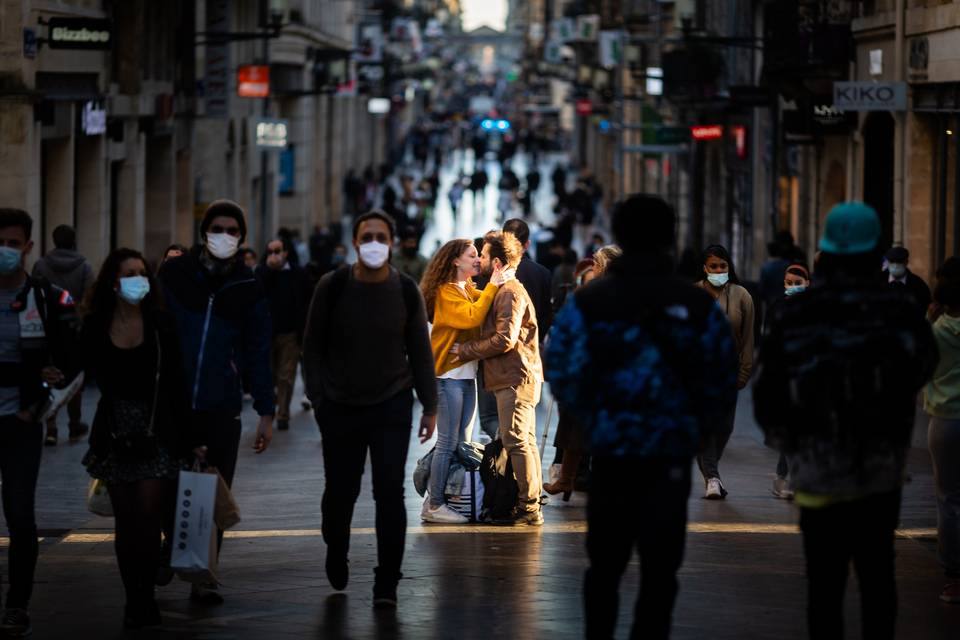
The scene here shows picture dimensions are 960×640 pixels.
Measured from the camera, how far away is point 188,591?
924cm

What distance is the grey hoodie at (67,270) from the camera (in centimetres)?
1694

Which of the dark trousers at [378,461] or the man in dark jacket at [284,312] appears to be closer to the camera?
the dark trousers at [378,461]

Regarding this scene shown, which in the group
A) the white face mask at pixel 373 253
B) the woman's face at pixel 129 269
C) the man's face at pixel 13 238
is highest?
the man's face at pixel 13 238

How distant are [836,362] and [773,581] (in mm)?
3112

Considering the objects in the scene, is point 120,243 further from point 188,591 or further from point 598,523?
point 598,523

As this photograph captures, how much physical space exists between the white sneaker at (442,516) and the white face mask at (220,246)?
314cm

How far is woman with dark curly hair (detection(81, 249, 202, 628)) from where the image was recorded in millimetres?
8148

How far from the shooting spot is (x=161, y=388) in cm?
820

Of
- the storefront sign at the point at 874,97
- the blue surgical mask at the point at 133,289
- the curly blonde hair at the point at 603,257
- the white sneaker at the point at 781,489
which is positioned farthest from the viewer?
the storefront sign at the point at 874,97

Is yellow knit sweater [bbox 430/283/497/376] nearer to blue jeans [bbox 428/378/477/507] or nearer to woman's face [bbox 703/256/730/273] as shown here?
blue jeans [bbox 428/378/477/507]

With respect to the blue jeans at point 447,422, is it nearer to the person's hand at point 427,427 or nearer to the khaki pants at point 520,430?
the khaki pants at point 520,430

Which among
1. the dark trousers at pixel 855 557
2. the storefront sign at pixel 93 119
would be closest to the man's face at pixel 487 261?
the dark trousers at pixel 855 557

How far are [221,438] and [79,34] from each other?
14827 millimetres

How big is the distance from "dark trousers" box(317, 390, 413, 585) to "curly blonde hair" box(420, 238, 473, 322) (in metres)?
2.51
